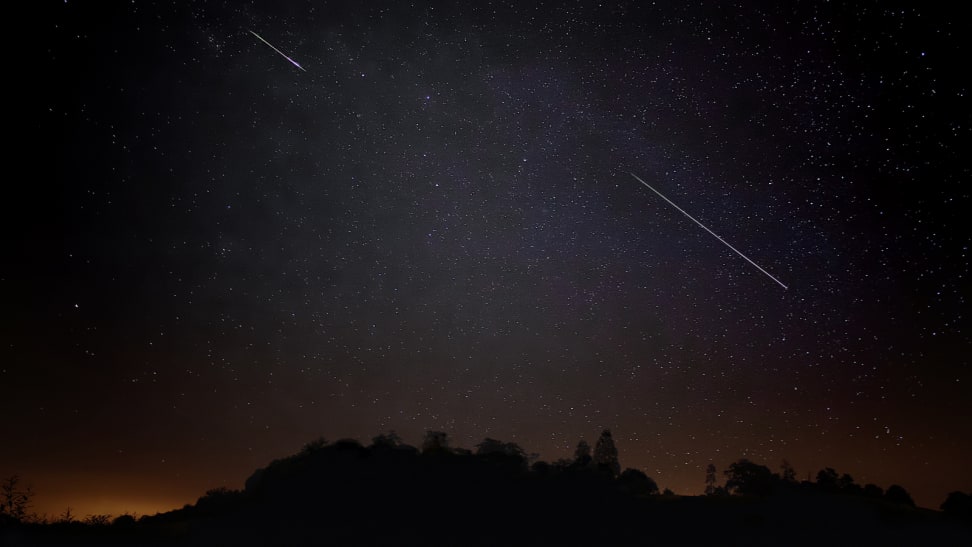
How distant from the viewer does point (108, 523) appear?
32.2 metres

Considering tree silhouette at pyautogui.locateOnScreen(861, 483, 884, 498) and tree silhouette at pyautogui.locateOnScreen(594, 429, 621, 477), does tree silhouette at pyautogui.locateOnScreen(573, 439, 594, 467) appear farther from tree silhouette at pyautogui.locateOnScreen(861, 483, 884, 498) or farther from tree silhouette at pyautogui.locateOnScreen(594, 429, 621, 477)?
tree silhouette at pyautogui.locateOnScreen(861, 483, 884, 498)

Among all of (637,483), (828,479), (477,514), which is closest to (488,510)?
(477,514)

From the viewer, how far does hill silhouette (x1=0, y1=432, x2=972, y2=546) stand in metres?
28.8

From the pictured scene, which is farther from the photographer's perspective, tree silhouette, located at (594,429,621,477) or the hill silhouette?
tree silhouette, located at (594,429,621,477)

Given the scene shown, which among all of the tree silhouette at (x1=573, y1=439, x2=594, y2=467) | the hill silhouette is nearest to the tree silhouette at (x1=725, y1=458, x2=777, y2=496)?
the hill silhouette

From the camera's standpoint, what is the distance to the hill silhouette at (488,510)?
2878 cm

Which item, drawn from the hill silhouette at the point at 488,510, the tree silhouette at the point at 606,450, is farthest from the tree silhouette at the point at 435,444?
the tree silhouette at the point at 606,450

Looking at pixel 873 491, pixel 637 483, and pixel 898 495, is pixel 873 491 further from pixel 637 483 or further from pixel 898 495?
pixel 637 483

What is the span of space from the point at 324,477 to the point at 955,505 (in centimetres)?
3588

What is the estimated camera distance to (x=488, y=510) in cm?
3334

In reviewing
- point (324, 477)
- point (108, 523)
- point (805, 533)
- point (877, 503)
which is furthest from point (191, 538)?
point (877, 503)

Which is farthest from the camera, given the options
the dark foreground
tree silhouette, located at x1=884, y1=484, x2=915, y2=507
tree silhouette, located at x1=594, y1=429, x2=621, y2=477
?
tree silhouette, located at x1=594, y1=429, x2=621, y2=477

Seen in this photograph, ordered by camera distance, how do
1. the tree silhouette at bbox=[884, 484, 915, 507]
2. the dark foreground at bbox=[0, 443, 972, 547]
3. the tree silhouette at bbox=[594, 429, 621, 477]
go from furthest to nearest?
1. the tree silhouette at bbox=[594, 429, 621, 477]
2. the tree silhouette at bbox=[884, 484, 915, 507]
3. the dark foreground at bbox=[0, 443, 972, 547]

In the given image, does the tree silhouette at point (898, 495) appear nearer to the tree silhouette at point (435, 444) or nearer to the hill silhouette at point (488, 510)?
the hill silhouette at point (488, 510)
